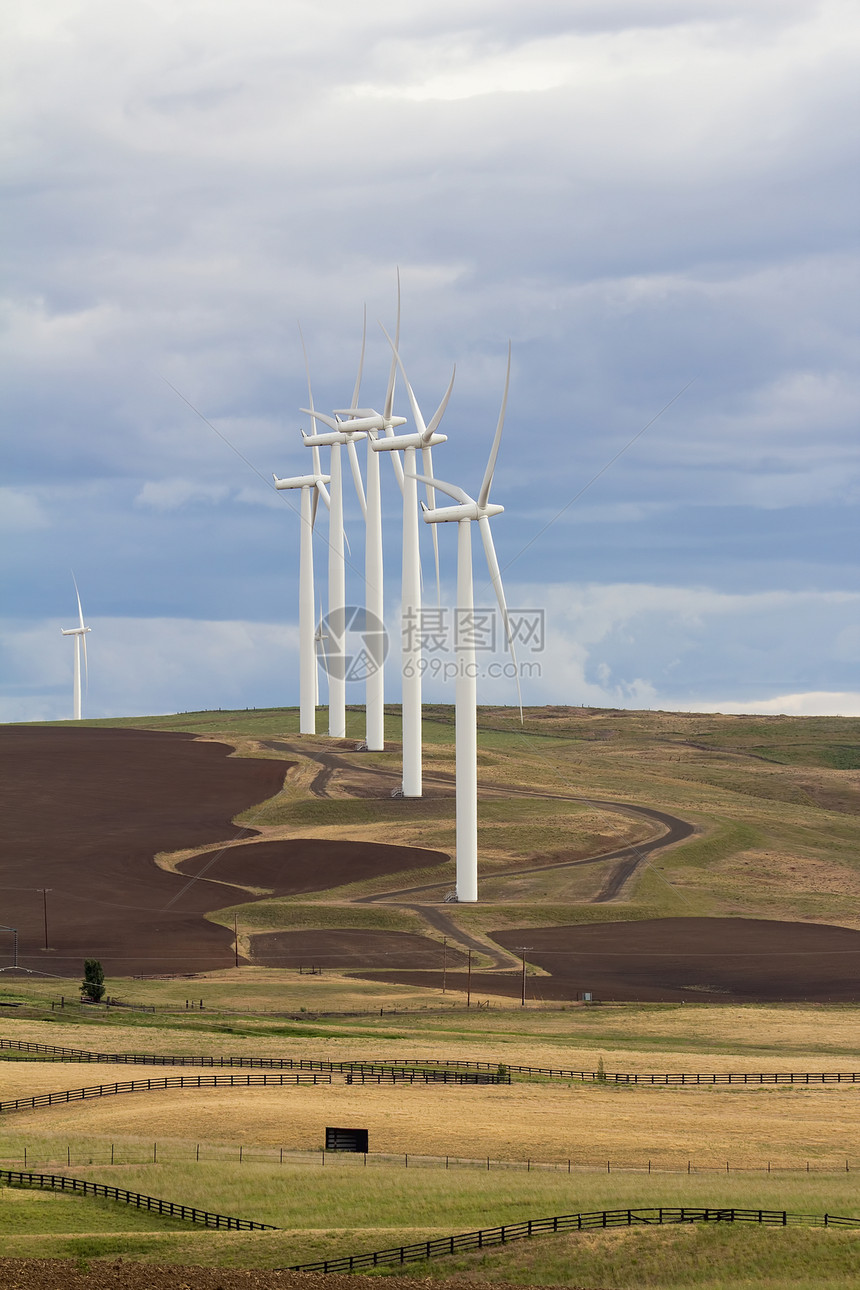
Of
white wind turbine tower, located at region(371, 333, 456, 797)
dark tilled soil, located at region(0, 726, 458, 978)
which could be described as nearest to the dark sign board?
dark tilled soil, located at region(0, 726, 458, 978)

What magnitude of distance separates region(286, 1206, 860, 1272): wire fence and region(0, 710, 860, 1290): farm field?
2.10ft

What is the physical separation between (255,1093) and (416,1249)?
78.2ft

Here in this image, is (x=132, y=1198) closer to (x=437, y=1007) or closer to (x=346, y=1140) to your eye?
(x=346, y=1140)

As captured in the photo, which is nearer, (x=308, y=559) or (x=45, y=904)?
(x=45, y=904)

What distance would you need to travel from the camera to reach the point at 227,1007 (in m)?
96.0

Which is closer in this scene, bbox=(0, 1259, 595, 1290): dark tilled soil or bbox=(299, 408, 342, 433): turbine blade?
bbox=(0, 1259, 595, 1290): dark tilled soil

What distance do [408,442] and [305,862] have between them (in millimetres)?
43481

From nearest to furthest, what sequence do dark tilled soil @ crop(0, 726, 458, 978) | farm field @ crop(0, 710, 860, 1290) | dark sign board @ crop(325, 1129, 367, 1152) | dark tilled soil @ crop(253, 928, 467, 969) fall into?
farm field @ crop(0, 710, 860, 1290)
dark sign board @ crop(325, 1129, 367, 1152)
dark tilled soil @ crop(253, 928, 467, 969)
dark tilled soil @ crop(0, 726, 458, 978)

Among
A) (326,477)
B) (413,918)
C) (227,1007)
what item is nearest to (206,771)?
(326,477)

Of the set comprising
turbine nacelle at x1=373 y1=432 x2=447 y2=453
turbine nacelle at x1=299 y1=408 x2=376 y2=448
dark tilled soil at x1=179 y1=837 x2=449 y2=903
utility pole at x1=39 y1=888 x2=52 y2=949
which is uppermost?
turbine nacelle at x1=299 y1=408 x2=376 y2=448

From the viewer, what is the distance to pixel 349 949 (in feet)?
381

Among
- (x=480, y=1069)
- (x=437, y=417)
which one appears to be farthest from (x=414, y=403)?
(x=480, y=1069)

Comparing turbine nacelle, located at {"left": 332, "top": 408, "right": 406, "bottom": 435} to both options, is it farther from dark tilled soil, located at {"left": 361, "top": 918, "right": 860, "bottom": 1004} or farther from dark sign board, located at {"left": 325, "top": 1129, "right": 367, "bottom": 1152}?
dark sign board, located at {"left": 325, "top": 1129, "right": 367, "bottom": 1152}

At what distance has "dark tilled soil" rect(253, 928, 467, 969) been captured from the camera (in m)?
112
